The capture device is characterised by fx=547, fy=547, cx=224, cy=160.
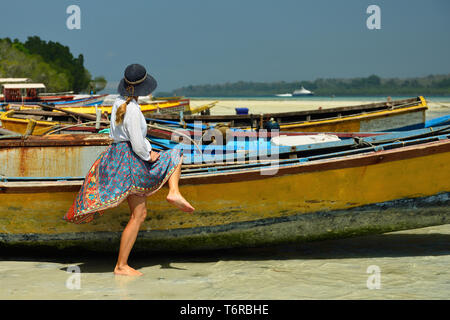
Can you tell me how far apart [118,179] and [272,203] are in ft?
4.95

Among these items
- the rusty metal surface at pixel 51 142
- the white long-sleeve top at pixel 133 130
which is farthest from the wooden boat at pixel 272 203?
the white long-sleeve top at pixel 133 130

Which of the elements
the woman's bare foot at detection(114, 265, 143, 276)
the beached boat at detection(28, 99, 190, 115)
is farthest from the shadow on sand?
the beached boat at detection(28, 99, 190, 115)

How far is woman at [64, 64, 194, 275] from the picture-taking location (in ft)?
15.0

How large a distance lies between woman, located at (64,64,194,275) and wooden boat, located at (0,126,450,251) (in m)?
0.43

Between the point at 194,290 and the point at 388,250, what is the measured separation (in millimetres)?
2284

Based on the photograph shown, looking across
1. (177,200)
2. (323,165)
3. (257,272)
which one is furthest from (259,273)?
(323,165)

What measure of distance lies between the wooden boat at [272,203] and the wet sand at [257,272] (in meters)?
0.21

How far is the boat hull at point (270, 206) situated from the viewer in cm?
511

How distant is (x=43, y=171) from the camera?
6055 millimetres

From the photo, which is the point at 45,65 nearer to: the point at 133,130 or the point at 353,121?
the point at 353,121

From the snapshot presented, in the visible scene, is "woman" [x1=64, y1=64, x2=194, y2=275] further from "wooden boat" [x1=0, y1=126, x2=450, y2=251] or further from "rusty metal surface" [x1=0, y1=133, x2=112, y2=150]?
"rusty metal surface" [x1=0, y1=133, x2=112, y2=150]

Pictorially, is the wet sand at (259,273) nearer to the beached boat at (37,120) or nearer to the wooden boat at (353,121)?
the beached boat at (37,120)

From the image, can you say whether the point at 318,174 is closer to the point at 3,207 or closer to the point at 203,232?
the point at 203,232
